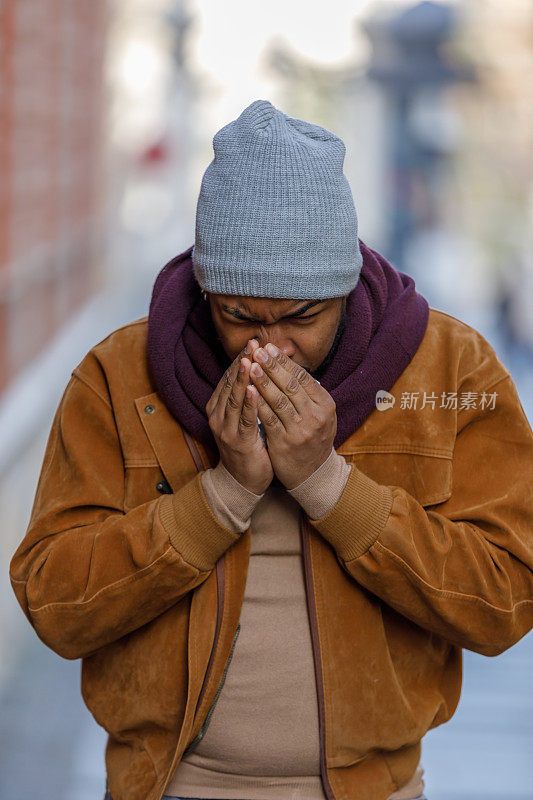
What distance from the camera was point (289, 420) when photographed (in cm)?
178

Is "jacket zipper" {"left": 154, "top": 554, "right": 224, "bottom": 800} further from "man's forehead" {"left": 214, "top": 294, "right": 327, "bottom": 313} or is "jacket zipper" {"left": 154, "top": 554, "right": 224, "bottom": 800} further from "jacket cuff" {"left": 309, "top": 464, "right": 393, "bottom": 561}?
"man's forehead" {"left": 214, "top": 294, "right": 327, "bottom": 313}

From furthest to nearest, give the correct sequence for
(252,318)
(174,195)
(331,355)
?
(174,195) → (331,355) → (252,318)

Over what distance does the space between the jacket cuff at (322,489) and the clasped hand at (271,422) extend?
10mm

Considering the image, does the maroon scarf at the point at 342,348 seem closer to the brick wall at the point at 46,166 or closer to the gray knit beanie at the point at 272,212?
the gray knit beanie at the point at 272,212

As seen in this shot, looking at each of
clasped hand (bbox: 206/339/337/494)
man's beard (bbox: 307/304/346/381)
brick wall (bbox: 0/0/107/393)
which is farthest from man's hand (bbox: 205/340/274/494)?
brick wall (bbox: 0/0/107/393)

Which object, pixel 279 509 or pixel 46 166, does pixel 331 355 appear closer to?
pixel 279 509

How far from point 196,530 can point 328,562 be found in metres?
0.26

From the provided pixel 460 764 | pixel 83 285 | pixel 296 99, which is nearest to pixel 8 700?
pixel 460 764

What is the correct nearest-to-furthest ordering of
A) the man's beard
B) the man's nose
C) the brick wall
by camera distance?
the man's nose
the man's beard
the brick wall

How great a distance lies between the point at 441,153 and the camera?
18.0 m

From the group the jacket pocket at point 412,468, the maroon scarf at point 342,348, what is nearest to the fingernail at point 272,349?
the maroon scarf at point 342,348

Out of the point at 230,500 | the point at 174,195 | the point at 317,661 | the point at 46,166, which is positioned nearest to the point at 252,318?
the point at 230,500

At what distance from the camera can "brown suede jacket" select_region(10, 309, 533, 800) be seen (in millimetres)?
1833

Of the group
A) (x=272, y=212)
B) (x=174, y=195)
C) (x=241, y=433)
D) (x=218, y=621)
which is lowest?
(x=174, y=195)
